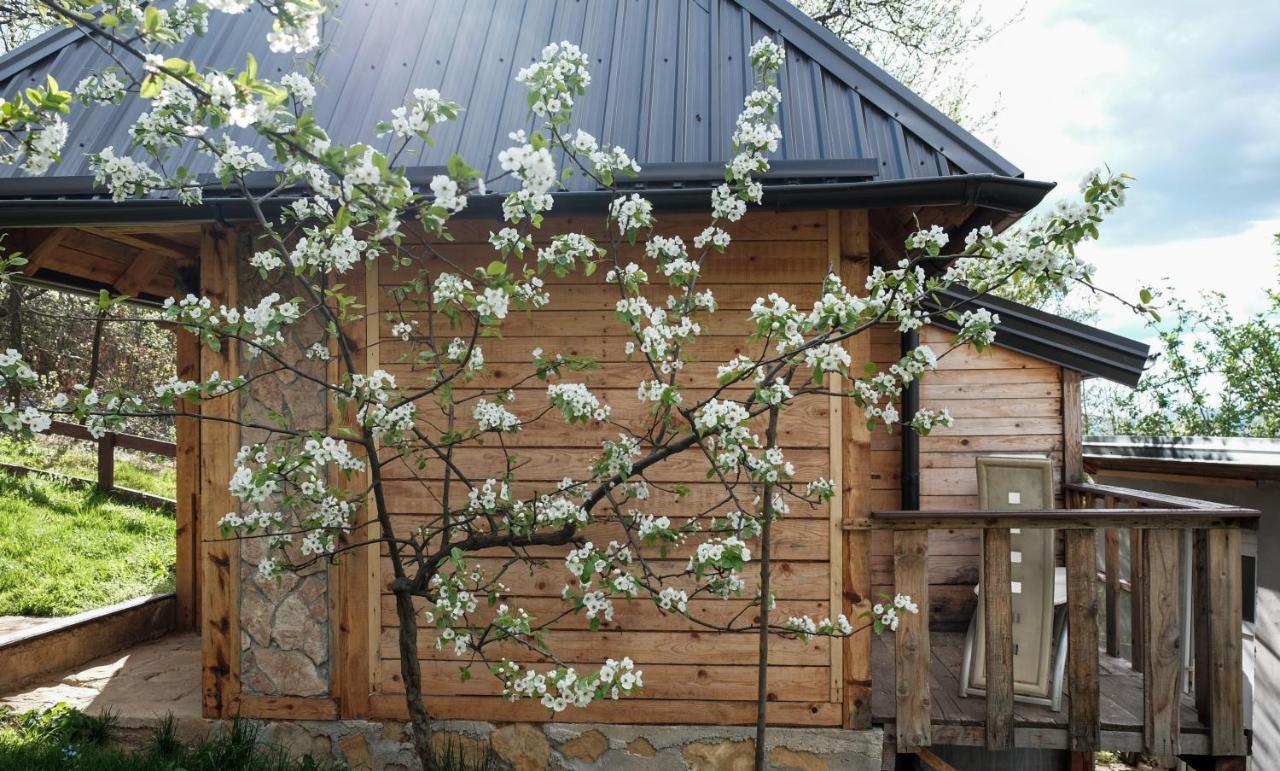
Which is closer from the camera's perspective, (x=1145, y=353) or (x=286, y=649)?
(x=286, y=649)

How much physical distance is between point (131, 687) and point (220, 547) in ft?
4.45

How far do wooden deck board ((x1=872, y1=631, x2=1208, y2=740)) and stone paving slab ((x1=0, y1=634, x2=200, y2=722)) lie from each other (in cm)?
341

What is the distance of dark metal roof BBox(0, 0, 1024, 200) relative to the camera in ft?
11.7

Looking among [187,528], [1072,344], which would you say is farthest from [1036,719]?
[187,528]

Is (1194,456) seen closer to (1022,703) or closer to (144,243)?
(1022,703)

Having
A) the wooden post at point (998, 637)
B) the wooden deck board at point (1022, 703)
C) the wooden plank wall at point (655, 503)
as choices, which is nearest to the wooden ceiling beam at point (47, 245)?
the wooden plank wall at point (655, 503)

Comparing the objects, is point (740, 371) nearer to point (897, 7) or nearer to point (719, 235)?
point (719, 235)

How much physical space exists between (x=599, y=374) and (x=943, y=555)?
310 centimetres

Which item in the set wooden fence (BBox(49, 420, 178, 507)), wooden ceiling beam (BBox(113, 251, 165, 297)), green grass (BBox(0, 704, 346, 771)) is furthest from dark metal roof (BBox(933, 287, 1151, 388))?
wooden fence (BBox(49, 420, 178, 507))

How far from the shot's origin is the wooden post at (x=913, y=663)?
3449mm

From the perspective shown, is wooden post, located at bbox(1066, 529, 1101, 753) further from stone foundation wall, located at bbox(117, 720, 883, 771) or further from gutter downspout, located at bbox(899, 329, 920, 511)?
gutter downspout, located at bbox(899, 329, 920, 511)

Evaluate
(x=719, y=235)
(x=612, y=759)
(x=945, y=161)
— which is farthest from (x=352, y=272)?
(x=945, y=161)

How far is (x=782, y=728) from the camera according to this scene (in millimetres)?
3479

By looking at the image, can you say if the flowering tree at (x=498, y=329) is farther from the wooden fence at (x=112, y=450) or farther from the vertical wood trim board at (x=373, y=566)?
the wooden fence at (x=112, y=450)
